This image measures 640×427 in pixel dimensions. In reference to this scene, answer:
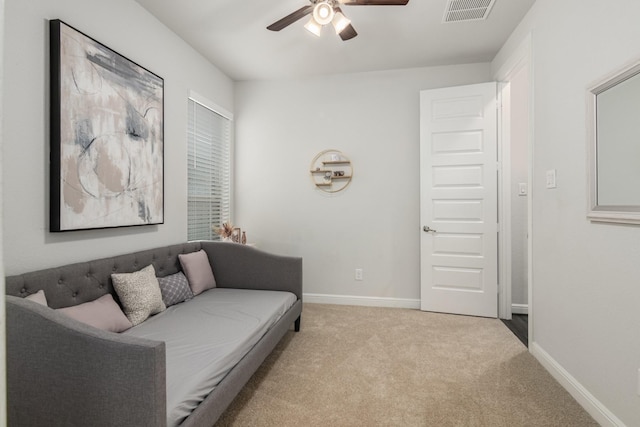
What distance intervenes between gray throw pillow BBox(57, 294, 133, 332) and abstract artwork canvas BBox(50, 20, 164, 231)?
17.8 inches

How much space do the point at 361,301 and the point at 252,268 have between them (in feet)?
4.67

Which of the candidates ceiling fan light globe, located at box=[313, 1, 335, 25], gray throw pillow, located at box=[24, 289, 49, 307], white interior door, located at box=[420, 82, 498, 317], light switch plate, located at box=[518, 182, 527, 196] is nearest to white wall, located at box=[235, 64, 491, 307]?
white interior door, located at box=[420, 82, 498, 317]

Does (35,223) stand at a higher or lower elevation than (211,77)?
lower

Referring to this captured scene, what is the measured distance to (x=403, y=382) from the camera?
2010 millimetres

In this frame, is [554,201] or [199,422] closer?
[199,422]

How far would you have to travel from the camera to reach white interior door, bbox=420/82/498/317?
3156mm

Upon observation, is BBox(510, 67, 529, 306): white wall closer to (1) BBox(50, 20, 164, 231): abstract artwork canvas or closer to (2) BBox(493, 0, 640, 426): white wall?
(2) BBox(493, 0, 640, 426): white wall

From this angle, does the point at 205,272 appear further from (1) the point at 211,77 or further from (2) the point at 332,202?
(1) the point at 211,77

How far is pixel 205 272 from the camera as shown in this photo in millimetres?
2787

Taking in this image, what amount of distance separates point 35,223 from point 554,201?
3092 mm

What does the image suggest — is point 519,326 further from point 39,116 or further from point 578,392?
point 39,116

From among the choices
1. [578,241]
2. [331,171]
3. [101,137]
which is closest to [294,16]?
[101,137]

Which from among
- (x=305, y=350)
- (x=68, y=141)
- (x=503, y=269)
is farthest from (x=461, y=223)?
(x=68, y=141)

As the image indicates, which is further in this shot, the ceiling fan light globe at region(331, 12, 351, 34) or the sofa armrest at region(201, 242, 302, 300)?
the sofa armrest at region(201, 242, 302, 300)
